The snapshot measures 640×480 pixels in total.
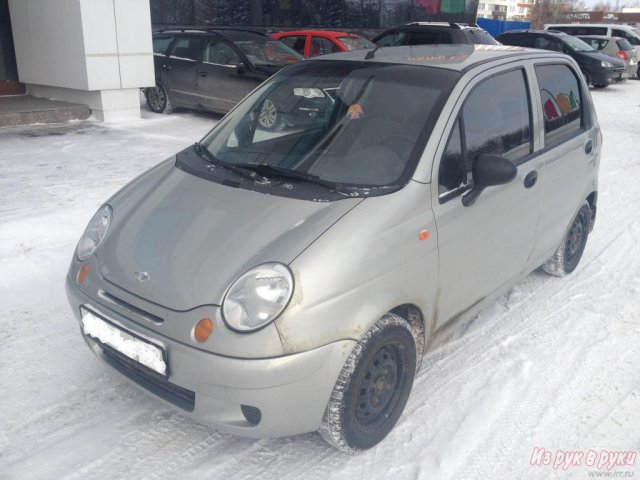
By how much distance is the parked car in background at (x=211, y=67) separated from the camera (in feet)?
33.6

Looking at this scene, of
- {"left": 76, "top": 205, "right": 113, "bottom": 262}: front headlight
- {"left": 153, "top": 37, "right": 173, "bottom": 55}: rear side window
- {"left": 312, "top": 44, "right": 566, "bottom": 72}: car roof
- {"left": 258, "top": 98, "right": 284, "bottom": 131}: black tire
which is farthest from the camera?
{"left": 153, "top": 37, "right": 173, "bottom": 55}: rear side window

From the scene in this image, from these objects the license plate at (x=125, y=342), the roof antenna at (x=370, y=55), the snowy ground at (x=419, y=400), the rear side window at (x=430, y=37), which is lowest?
the snowy ground at (x=419, y=400)

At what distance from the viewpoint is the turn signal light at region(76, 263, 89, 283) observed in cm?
283

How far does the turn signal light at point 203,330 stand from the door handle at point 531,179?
2.12m

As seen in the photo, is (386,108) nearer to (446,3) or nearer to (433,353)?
(433,353)

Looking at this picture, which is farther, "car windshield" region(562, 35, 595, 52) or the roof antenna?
"car windshield" region(562, 35, 595, 52)

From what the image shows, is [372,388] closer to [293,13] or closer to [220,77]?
[220,77]

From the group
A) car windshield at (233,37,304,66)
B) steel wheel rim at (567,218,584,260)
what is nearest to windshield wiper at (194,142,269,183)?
steel wheel rim at (567,218,584,260)

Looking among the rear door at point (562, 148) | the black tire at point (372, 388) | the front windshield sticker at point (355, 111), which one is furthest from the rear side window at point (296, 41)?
the black tire at point (372, 388)

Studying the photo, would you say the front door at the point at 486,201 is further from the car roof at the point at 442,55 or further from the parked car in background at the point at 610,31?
the parked car in background at the point at 610,31

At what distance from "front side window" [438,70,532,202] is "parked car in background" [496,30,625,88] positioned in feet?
47.9

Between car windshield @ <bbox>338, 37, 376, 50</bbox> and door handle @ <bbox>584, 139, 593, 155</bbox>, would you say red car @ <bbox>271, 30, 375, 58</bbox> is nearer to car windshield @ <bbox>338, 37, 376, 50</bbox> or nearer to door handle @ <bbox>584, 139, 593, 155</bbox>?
car windshield @ <bbox>338, 37, 376, 50</bbox>

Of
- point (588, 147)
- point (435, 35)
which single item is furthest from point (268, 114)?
point (435, 35)

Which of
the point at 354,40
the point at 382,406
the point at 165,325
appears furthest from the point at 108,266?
the point at 354,40
